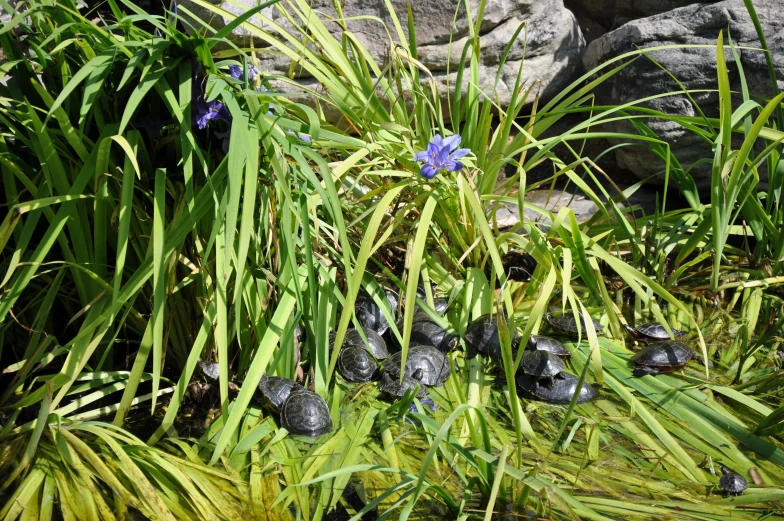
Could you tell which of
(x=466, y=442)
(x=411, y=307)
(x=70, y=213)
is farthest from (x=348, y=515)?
(x=70, y=213)

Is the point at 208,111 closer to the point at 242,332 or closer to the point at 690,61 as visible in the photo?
the point at 242,332

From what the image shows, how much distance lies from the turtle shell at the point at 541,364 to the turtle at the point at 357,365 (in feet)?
1.94

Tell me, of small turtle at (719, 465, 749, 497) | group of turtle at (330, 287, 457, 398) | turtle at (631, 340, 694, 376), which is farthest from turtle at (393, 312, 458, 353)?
small turtle at (719, 465, 749, 497)

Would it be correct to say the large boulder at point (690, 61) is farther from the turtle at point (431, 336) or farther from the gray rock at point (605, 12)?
the turtle at point (431, 336)

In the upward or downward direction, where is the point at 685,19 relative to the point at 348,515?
upward

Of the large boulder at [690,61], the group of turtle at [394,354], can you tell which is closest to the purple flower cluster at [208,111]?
the group of turtle at [394,354]

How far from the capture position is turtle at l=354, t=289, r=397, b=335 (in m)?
2.91

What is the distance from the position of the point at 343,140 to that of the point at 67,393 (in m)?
1.25

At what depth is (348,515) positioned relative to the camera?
1.98 m

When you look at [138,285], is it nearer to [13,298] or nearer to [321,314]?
[13,298]

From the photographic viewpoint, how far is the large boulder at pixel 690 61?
158 inches

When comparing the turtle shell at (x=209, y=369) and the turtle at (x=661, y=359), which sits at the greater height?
the turtle shell at (x=209, y=369)

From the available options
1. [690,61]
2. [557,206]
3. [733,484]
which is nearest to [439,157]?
[733,484]

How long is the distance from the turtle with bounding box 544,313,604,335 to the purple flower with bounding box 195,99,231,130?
165 centimetres
